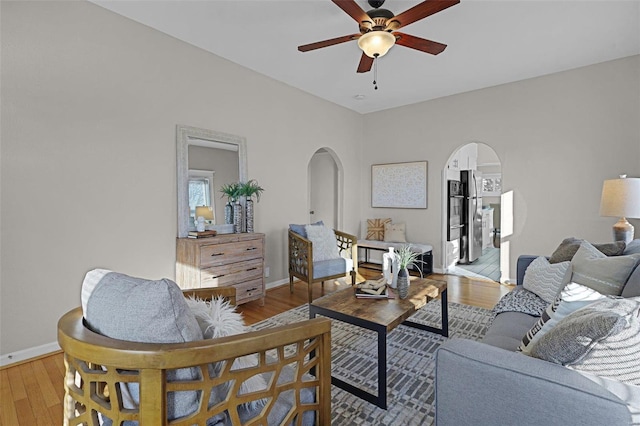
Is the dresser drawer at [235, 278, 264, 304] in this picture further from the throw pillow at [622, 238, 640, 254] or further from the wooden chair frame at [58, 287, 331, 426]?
the throw pillow at [622, 238, 640, 254]

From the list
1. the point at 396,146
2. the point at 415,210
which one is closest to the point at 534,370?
the point at 415,210

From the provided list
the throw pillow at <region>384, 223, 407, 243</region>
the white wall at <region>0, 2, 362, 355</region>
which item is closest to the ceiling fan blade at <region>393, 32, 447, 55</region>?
the white wall at <region>0, 2, 362, 355</region>

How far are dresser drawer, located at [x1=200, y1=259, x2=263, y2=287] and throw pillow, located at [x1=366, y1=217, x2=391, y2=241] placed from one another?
268cm

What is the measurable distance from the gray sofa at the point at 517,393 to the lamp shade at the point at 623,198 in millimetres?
2801

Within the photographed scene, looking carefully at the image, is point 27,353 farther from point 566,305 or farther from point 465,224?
point 465,224

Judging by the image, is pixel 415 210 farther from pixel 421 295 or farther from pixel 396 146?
pixel 421 295

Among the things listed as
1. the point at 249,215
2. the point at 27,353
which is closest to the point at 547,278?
the point at 249,215

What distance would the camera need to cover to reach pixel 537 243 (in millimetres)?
4328

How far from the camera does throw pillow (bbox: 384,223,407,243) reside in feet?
17.7

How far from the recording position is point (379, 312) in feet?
6.94

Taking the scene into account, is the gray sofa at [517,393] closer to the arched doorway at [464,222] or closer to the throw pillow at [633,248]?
the throw pillow at [633,248]

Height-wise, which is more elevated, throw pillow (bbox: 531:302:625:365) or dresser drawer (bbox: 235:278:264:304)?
throw pillow (bbox: 531:302:625:365)

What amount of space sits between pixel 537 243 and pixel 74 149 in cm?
546

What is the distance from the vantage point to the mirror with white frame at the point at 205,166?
3320 mm
